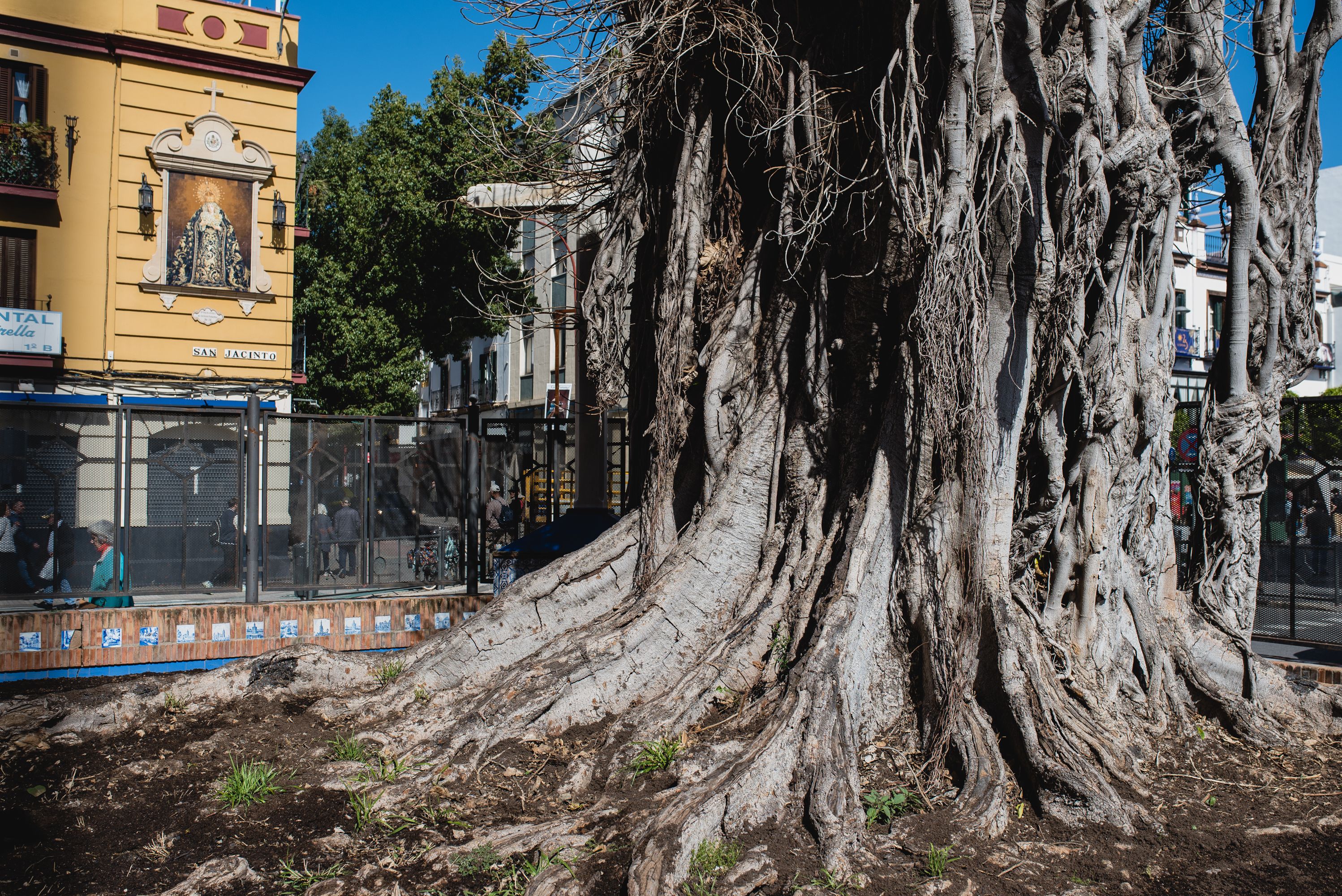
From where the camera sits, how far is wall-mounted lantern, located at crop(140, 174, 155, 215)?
699 inches

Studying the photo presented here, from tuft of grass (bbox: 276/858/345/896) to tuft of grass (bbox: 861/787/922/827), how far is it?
2.27 m

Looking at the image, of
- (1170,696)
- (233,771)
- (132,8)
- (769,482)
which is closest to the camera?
(233,771)

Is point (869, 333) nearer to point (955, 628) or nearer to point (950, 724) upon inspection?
point (955, 628)

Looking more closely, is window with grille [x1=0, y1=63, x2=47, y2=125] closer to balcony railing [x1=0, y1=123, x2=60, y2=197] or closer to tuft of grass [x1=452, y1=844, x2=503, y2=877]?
balcony railing [x1=0, y1=123, x2=60, y2=197]

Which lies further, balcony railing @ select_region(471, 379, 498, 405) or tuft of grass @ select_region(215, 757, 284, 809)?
balcony railing @ select_region(471, 379, 498, 405)

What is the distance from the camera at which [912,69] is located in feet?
15.6

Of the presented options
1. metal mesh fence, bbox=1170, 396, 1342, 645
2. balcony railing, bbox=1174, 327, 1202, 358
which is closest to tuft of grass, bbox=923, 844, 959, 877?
metal mesh fence, bbox=1170, 396, 1342, 645

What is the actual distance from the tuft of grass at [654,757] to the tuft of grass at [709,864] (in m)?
0.79

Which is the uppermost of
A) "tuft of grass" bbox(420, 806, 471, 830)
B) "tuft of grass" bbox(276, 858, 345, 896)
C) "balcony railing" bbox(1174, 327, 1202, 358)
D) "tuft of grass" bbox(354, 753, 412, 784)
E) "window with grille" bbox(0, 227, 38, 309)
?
"balcony railing" bbox(1174, 327, 1202, 358)

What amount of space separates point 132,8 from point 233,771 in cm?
1819

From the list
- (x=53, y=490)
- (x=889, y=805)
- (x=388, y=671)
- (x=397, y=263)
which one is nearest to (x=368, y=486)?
(x=53, y=490)

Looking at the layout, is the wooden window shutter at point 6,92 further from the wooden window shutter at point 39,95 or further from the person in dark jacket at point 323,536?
the person in dark jacket at point 323,536

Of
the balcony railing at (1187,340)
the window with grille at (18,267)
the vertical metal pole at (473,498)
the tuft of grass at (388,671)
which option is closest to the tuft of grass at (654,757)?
the tuft of grass at (388,671)

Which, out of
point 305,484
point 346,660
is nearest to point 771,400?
point 346,660
